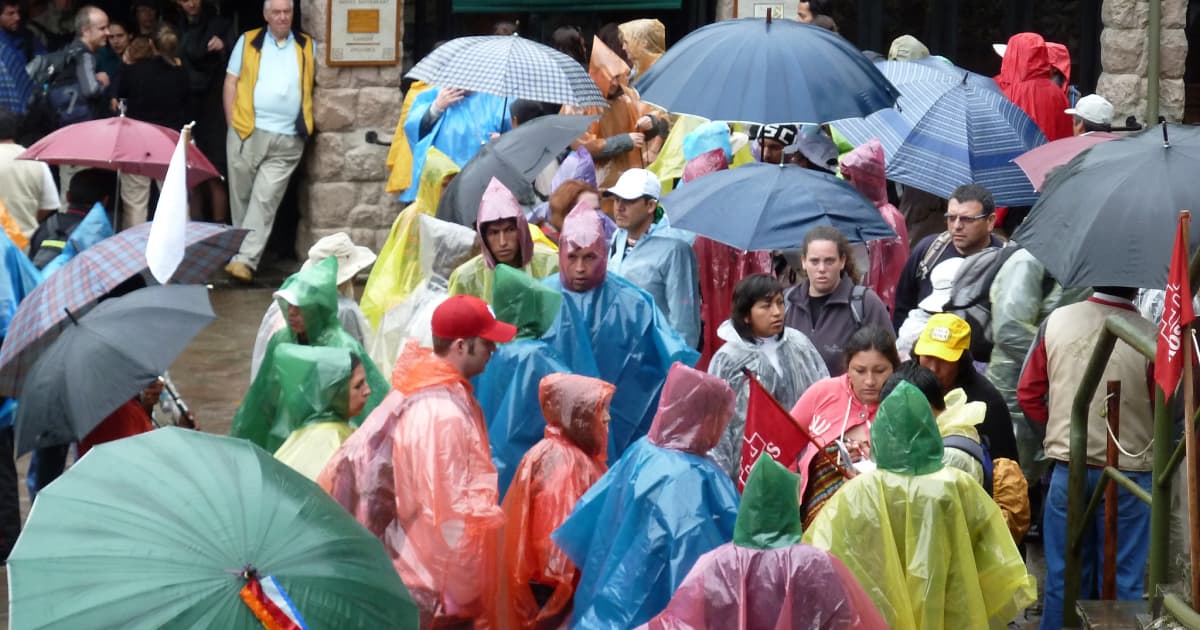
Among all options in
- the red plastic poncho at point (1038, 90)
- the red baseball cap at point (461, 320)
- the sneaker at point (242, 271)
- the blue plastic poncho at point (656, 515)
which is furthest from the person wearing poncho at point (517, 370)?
the sneaker at point (242, 271)

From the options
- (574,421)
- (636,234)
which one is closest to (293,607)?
(574,421)

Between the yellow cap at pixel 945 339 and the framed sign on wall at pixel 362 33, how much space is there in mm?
7665

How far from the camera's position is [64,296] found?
6.80 m

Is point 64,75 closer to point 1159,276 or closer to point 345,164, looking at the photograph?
point 345,164

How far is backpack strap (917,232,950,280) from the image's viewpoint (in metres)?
8.57

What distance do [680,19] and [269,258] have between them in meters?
3.70

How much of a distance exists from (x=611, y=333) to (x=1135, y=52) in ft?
24.0

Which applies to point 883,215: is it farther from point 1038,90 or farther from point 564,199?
point 1038,90

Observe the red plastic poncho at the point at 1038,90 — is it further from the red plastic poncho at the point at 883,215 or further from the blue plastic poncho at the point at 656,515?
the blue plastic poncho at the point at 656,515

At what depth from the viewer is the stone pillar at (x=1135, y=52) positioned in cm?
1373

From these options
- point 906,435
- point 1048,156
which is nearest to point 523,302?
point 906,435

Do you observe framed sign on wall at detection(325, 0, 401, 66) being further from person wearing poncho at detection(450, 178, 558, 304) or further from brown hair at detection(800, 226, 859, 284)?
brown hair at detection(800, 226, 859, 284)

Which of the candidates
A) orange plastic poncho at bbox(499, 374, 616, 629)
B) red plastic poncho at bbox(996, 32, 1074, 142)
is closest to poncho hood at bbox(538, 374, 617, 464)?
orange plastic poncho at bbox(499, 374, 616, 629)

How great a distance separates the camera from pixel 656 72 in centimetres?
914
